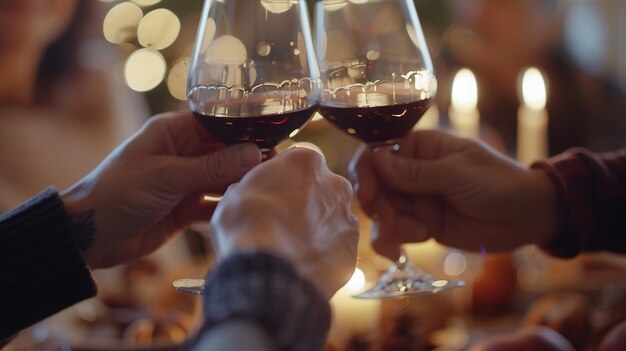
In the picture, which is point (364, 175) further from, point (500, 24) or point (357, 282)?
point (500, 24)

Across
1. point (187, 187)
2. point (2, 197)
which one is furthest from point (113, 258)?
point (2, 197)

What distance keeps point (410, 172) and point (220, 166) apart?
13.2 inches

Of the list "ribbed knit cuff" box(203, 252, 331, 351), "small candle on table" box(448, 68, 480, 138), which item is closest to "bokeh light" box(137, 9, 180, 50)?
"small candle on table" box(448, 68, 480, 138)

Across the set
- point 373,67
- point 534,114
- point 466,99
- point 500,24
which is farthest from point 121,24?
point 373,67

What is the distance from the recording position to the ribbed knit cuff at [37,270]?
1187 millimetres

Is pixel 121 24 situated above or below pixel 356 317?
above

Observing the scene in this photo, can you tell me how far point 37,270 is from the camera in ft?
3.91

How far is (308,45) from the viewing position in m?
1.12

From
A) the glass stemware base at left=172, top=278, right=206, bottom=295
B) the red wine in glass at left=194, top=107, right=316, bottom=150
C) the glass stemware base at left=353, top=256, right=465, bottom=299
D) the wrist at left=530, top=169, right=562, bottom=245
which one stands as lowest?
the glass stemware base at left=353, top=256, right=465, bottom=299

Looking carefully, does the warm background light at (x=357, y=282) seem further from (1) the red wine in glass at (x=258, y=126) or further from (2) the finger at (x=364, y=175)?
(1) the red wine in glass at (x=258, y=126)

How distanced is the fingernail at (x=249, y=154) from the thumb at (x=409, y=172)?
275 mm

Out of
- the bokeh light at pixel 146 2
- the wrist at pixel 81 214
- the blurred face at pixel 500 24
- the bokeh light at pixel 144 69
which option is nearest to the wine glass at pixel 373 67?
the wrist at pixel 81 214

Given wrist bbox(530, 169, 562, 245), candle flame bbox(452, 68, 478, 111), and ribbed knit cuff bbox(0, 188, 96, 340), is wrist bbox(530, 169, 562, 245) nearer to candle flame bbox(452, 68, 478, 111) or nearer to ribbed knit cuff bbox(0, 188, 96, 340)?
ribbed knit cuff bbox(0, 188, 96, 340)

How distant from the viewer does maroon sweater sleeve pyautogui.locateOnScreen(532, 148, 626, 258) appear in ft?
4.53
